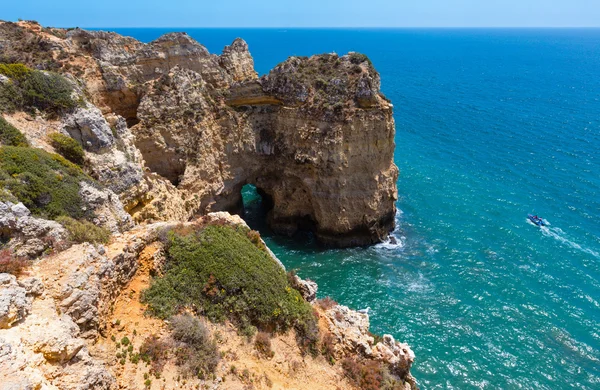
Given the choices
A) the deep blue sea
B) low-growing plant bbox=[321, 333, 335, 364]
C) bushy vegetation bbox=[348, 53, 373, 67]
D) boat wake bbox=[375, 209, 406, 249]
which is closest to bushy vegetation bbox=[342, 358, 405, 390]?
low-growing plant bbox=[321, 333, 335, 364]

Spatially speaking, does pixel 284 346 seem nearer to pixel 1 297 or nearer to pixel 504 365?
pixel 1 297

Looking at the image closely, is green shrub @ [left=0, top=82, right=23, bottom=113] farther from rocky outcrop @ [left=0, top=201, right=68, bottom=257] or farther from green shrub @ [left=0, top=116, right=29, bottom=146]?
rocky outcrop @ [left=0, top=201, right=68, bottom=257]

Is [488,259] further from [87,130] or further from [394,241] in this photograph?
[87,130]

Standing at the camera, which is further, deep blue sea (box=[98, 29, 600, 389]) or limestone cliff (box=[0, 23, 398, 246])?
limestone cliff (box=[0, 23, 398, 246])

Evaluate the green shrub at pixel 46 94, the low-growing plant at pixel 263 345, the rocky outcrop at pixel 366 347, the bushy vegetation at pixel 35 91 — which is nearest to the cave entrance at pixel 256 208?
the green shrub at pixel 46 94

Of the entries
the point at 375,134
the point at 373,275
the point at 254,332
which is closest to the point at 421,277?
the point at 373,275

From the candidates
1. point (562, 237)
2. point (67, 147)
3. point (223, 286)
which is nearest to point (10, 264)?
point (223, 286)
